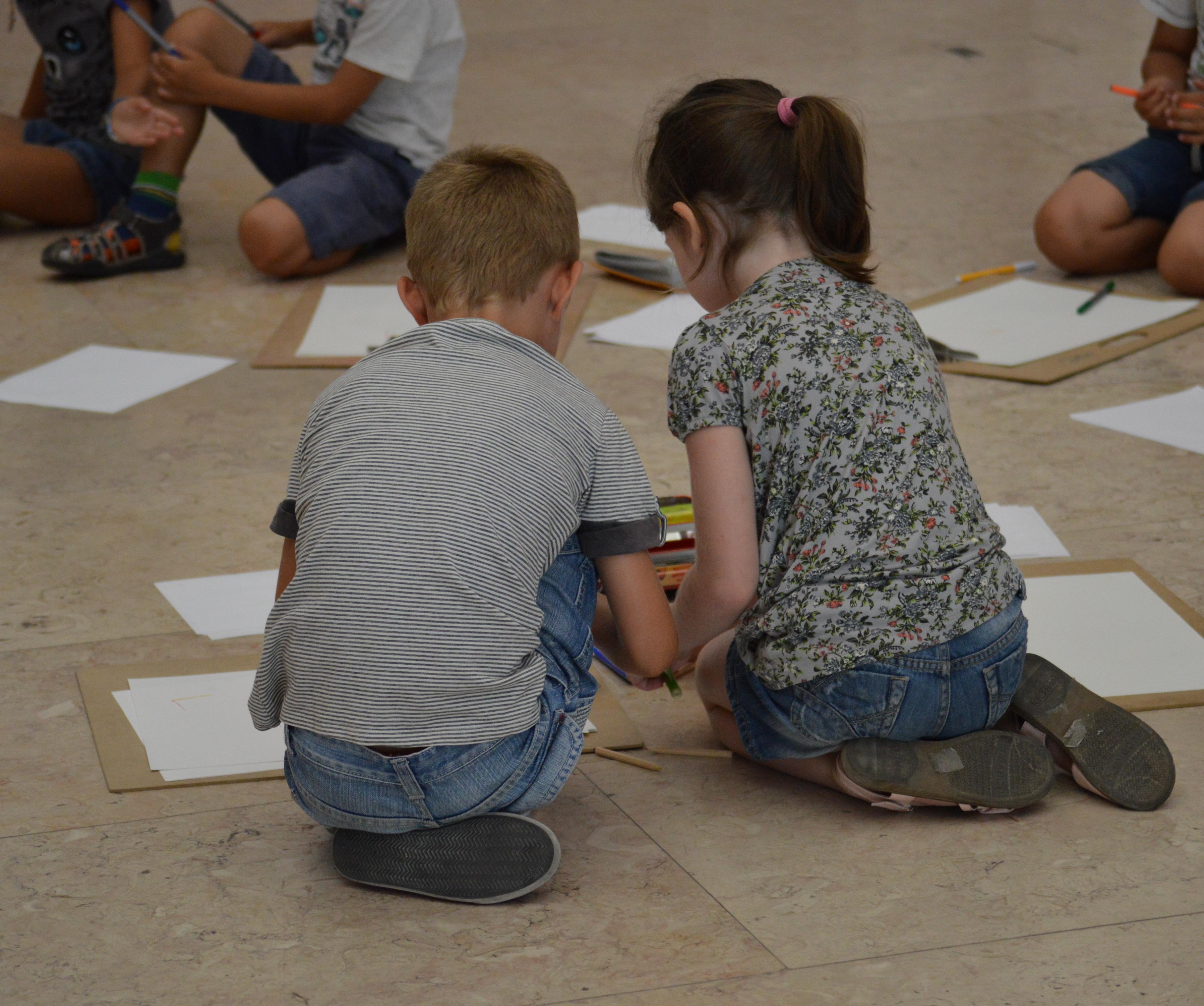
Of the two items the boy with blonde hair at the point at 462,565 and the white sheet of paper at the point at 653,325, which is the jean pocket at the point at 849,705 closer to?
the boy with blonde hair at the point at 462,565

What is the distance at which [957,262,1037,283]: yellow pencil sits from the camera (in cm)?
300

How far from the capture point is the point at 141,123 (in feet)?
10.2

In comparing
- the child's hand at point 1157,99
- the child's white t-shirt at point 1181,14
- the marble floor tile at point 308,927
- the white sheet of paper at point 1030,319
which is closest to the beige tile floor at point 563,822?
the marble floor tile at point 308,927

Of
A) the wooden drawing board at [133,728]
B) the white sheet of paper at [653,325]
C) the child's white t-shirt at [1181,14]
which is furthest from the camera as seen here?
the child's white t-shirt at [1181,14]

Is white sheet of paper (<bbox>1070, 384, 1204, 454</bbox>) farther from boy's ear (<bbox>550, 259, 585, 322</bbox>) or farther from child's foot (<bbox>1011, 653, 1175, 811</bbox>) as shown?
boy's ear (<bbox>550, 259, 585, 322</bbox>)

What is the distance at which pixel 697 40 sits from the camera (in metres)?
5.29

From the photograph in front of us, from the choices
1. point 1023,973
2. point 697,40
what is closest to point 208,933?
point 1023,973

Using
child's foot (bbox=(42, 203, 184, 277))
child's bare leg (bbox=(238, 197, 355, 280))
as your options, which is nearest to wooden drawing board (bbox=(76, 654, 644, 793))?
child's bare leg (bbox=(238, 197, 355, 280))

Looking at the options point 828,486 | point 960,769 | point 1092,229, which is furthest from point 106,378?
point 1092,229

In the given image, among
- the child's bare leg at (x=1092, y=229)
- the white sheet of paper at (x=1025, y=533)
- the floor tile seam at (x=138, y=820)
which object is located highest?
the child's bare leg at (x=1092, y=229)

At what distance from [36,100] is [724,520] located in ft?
9.51

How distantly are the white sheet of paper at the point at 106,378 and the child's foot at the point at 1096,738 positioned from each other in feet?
5.57

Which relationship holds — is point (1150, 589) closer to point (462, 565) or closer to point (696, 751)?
point (696, 751)

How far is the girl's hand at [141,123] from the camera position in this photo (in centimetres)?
306
